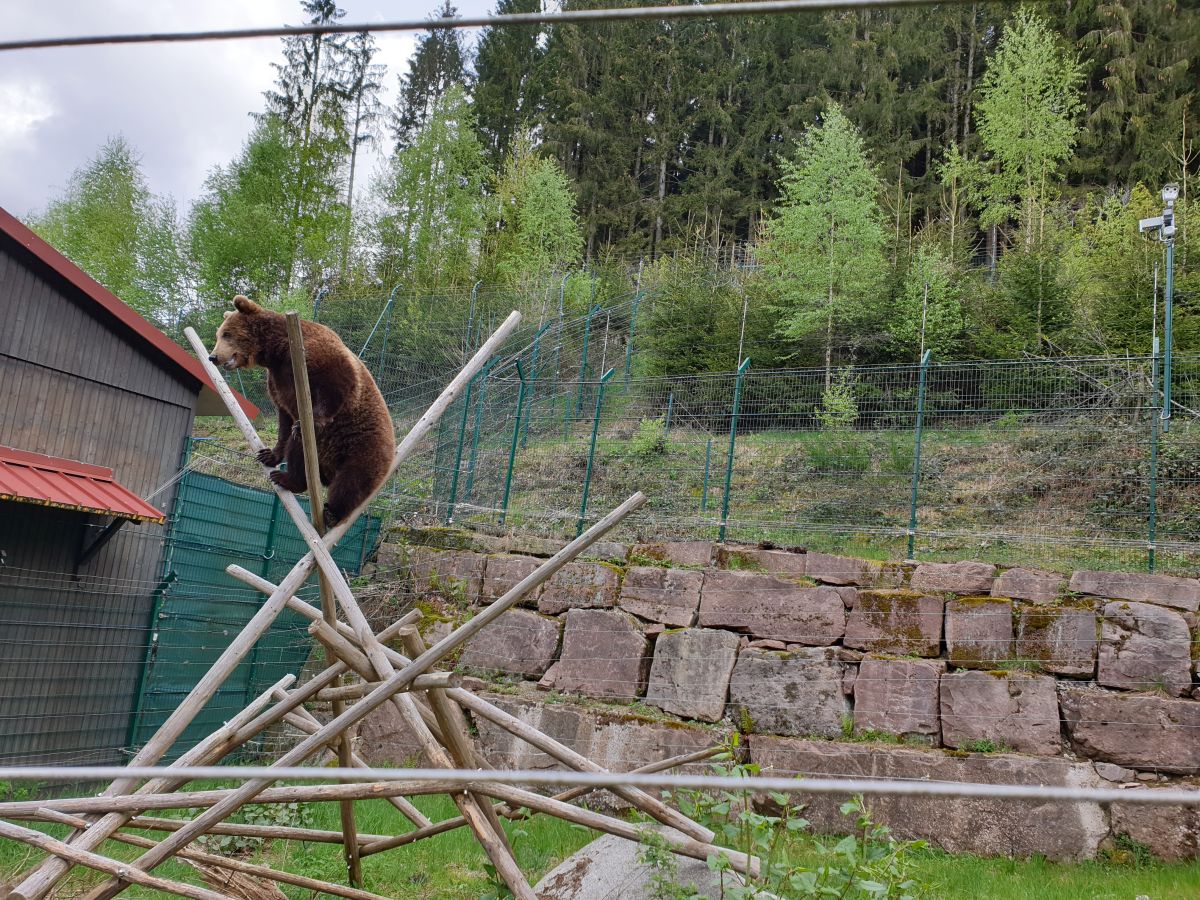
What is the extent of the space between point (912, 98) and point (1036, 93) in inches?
176

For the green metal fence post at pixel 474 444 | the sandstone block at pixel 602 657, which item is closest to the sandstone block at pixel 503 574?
the sandstone block at pixel 602 657

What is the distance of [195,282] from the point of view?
23.7 feet

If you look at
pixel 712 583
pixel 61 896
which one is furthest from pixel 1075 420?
pixel 61 896

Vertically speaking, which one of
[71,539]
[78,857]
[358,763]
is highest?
[71,539]

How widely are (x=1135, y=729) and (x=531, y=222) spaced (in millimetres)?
14484

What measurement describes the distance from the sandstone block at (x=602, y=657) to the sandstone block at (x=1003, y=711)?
243 centimetres

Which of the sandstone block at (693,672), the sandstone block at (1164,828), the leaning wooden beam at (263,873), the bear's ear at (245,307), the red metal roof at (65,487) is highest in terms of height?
the bear's ear at (245,307)

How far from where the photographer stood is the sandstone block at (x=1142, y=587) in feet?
20.2

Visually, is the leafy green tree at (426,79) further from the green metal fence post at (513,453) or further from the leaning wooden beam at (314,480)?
the green metal fence post at (513,453)

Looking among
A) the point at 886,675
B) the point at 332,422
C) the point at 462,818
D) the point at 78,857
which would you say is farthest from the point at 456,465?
the point at 78,857

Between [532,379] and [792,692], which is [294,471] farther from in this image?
[532,379]

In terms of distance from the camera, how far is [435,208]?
1088 centimetres

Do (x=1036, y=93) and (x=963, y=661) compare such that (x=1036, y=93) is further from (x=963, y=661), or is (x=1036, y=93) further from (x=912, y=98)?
(x=963, y=661)

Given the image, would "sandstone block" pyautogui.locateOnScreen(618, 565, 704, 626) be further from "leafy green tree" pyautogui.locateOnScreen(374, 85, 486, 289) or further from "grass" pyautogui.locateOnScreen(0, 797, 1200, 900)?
"leafy green tree" pyautogui.locateOnScreen(374, 85, 486, 289)
